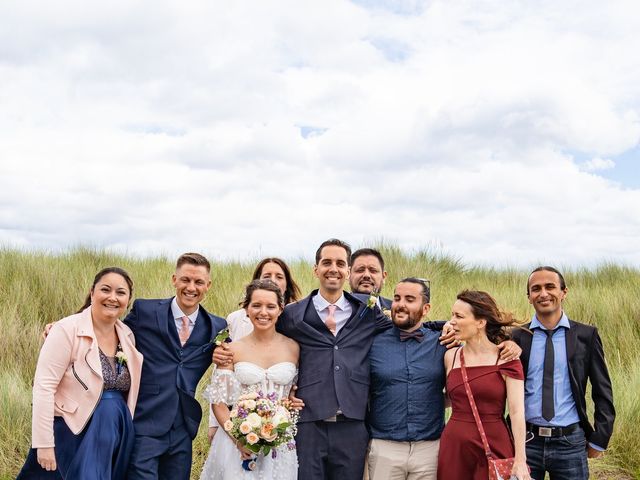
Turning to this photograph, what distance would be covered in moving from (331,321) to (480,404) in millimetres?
1294

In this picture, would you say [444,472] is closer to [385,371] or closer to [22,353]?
[385,371]

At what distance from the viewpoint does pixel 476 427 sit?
16.3 ft

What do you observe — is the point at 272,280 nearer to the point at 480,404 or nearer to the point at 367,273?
the point at 367,273

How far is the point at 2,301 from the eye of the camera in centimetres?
1278

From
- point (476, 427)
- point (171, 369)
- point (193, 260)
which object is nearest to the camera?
point (476, 427)

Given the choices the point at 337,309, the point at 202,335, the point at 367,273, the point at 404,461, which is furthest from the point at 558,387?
the point at 202,335

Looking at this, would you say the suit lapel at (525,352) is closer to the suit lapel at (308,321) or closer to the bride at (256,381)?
the suit lapel at (308,321)

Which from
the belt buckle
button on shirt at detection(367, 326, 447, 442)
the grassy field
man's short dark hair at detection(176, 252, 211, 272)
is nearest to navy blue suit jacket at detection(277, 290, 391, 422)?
button on shirt at detection(367, 326, 447, 442)

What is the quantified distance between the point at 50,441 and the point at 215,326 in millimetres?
1459

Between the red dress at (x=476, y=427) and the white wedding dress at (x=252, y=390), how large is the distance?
1.14m

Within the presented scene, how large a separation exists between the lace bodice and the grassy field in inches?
128

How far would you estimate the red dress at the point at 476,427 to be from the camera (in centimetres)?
496

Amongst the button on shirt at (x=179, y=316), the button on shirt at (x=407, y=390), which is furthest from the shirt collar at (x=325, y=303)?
the button on shirt at (x=179, y=316)

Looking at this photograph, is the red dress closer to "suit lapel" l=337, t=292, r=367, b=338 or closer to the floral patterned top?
"suit lapel" l=337, t=292, r=367, b=338
